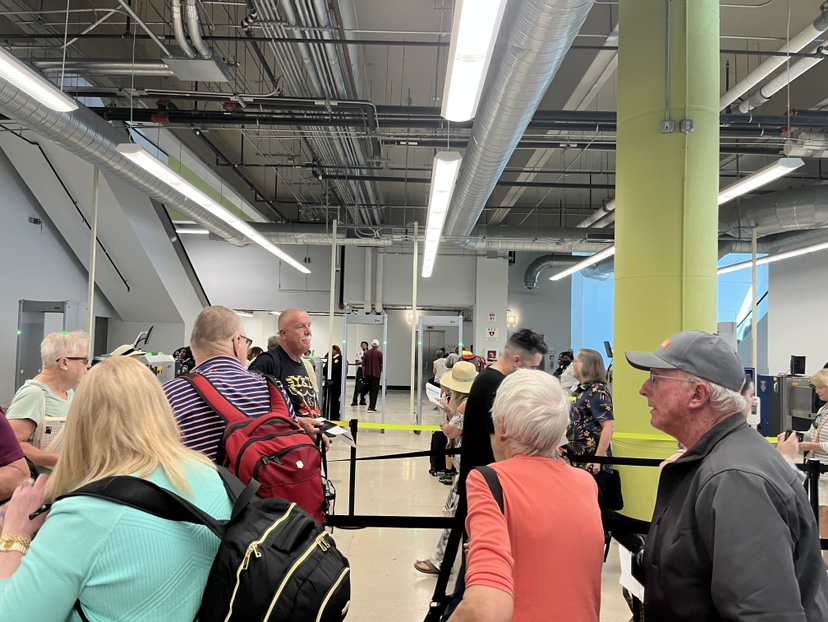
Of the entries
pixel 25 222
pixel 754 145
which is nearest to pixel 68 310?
pixel 25 222

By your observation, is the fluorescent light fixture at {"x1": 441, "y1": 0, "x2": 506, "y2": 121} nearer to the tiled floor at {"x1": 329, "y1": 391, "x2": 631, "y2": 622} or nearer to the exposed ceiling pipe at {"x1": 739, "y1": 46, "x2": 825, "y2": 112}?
the tiled floor at {"x1": 329, "y1": 391, "x2": 631, "y2": 622}

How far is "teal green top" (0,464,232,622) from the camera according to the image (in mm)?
1047

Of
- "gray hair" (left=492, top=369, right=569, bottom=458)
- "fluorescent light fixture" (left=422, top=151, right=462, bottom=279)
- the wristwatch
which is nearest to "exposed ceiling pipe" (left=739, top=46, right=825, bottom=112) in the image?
"fluorescent light fixture" (left=422, top=151, right=462, bottom=279)

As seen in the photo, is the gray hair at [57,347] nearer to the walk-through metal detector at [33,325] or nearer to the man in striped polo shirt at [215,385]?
the man in striped polo shirt at [215,385]

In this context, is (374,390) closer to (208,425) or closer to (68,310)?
(68,310)

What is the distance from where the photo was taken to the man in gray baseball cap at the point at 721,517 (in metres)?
1.12

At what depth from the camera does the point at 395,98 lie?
31.8ft

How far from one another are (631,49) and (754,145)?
6651 mm

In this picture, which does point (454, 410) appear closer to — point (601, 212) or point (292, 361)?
point (292, 361)

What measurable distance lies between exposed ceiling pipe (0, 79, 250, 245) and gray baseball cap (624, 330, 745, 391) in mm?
6073

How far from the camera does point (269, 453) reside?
74.4 inches

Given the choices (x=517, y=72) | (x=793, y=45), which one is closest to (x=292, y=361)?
(x=517, y=72)

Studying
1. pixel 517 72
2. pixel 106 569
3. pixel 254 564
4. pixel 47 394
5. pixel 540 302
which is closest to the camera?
pixel 106 569

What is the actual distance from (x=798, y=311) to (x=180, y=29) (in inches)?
481
